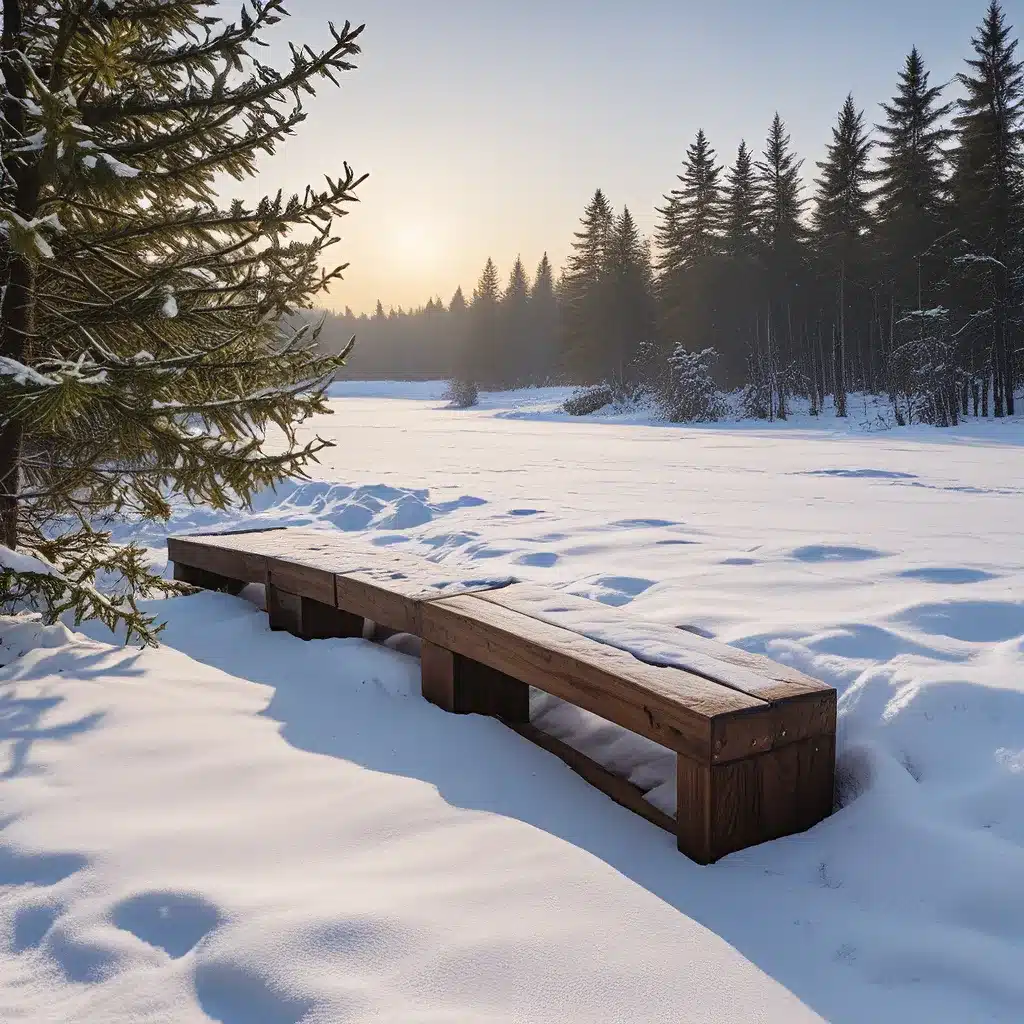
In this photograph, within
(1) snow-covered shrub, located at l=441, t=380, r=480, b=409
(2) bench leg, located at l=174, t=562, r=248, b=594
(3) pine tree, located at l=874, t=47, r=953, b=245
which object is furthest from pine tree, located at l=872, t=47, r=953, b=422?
(2) bench leg, located at l=174, t=562, r=248, b=594

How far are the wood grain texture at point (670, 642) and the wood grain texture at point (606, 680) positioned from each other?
8 centimetres

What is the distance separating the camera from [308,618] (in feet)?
16.5

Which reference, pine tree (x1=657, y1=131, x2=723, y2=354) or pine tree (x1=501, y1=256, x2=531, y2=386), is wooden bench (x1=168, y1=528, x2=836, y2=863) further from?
pine tree (x1=501, y1=256, x2=531, y2=386)

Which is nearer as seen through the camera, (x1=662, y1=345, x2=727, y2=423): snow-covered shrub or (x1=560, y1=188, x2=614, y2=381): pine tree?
(x1=662, y1=345, x2=727, y2=423): snow-covered shrub

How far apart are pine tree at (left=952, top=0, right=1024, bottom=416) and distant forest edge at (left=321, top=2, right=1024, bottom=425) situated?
0.05 m

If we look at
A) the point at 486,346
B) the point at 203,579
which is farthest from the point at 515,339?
the point at 203,579

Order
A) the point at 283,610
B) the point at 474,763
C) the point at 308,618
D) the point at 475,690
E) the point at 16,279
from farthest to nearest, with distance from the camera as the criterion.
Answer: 1. the point at 283,610
2. the point at 308,618
3. the point at 16,279
4. the point at 475,690
5. the point at 474,763

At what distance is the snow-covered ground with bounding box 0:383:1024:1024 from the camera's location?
6.41 feet

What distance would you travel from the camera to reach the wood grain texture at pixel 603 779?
2971 mm

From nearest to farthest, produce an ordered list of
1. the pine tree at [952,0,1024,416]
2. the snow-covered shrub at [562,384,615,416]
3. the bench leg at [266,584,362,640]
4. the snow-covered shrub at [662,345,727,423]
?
the bench leg at [266,584,362,640], the pine tree at [952,0,1024,416], the snow-covered shrub at [662,345,727,423], the snow-covered shrub at [562,384,615,416]

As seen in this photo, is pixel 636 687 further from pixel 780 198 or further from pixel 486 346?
pixel 486 346

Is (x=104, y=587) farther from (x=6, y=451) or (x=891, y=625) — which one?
(x=891, y=625)

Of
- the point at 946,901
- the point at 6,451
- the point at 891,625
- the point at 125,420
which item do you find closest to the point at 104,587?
the point at 6,451

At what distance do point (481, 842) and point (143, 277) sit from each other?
3.65 m
